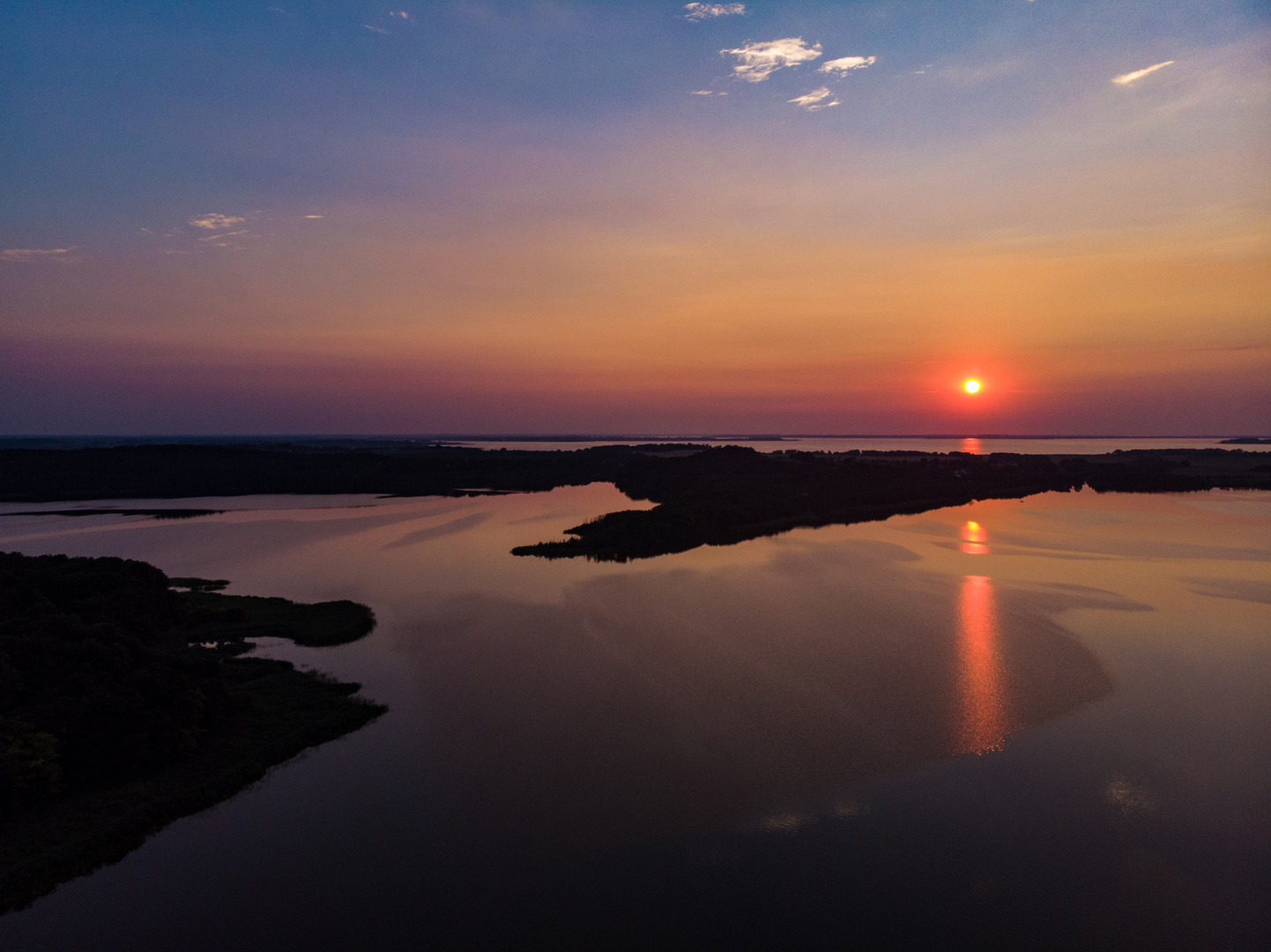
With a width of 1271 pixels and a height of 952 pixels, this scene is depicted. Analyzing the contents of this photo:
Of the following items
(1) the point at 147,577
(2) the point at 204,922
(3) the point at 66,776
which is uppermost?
(1) the point at 147,577

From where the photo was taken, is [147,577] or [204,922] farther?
[147,577]

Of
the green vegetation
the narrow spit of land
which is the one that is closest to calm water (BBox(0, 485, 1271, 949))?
the green vegetation

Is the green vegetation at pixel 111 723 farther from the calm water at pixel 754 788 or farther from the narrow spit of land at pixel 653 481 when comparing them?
the narrow spit of land at pixel 653 481

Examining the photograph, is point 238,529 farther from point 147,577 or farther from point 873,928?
point 873,928

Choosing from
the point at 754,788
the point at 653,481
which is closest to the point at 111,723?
the point at 754,788

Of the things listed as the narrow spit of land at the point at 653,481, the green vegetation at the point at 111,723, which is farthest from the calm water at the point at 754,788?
the narrow spit of land at the point at 653,481

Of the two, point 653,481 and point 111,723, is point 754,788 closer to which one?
point 111,723

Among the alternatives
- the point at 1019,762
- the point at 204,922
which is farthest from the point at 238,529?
the point at 1019,762
